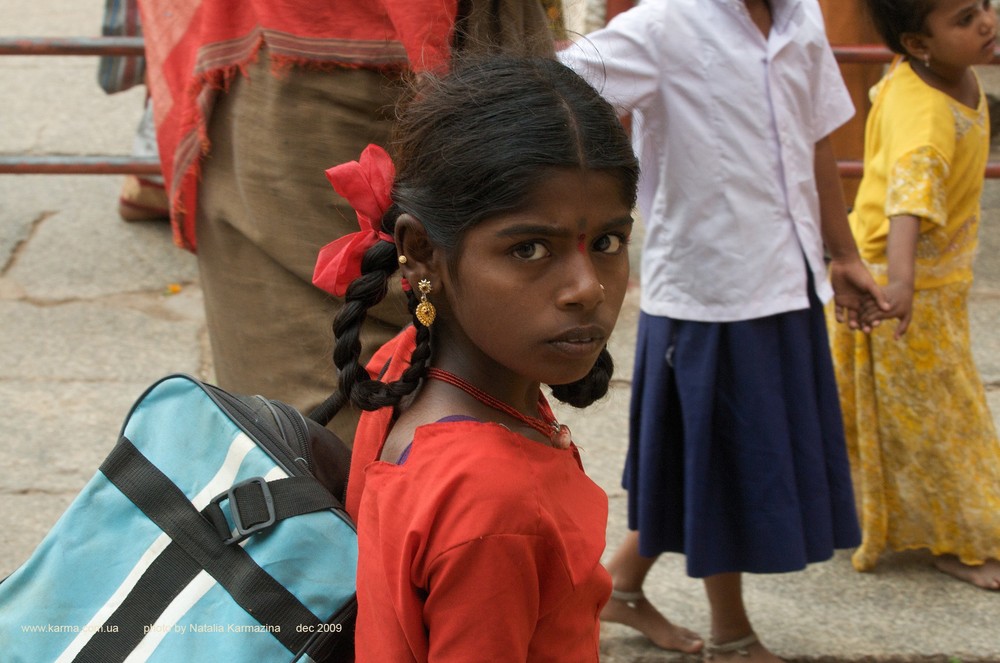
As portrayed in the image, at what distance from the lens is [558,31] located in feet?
7.06

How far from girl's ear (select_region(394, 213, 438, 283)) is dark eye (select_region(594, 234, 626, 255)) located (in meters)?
0.19

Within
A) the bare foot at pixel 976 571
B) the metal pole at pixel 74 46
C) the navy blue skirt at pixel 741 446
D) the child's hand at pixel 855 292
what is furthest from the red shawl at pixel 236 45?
the metal pole at pixel 74 46

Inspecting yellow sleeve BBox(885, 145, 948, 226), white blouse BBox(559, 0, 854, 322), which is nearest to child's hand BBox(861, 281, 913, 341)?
yellow sleeve BBox(885, 145, 948, 226)

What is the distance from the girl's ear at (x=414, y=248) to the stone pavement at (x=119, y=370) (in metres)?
1.61

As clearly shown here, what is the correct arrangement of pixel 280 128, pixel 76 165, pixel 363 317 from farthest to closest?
1. pixel 76 165
2. pixel 280 128
3. pixel 363 317

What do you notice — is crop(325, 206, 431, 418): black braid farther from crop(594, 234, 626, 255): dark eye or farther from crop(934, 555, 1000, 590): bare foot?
crop(934, 555, 1000, 590): bare foot

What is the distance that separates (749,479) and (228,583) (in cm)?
143

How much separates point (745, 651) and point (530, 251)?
1.63 metres

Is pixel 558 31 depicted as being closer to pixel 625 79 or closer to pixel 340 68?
pixel 625 79

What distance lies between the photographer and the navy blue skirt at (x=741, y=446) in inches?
95.0

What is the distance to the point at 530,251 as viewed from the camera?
4.20 feet

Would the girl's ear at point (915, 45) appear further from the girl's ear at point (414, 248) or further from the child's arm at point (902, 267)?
the girl's ear at point (414, 248)

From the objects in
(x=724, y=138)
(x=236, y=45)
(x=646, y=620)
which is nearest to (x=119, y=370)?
(x=646, y=620)

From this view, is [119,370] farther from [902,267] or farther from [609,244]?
[609,244]
